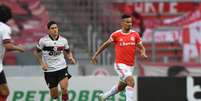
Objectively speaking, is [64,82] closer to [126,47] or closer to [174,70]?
[126,47]

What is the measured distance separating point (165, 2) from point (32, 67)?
20.6ft

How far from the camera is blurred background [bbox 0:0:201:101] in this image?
20797mm

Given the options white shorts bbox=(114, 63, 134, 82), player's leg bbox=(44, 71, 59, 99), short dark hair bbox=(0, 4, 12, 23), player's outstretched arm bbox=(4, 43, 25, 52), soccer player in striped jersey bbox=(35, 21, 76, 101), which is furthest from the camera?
player's leg bbox=(44, 71, 59, 99)

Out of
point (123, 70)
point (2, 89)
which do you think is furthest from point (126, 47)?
point (2, 89)

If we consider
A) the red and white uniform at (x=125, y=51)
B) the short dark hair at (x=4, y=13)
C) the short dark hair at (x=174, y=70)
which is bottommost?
the short dark hair at (x=174, y=70)

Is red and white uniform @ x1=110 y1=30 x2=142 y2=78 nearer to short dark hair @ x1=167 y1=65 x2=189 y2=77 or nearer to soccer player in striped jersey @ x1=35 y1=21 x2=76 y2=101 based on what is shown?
soccer player in striped jersey @ x1=35 y1=21 x2=76 y2=101

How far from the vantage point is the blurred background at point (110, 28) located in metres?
20.8

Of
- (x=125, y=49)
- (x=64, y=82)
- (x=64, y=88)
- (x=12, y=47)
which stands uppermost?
(x=12, y=47)

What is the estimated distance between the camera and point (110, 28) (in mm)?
23328

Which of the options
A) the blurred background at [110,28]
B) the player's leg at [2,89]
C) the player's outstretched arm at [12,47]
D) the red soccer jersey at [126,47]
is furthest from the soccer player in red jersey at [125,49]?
the blurred background at [110,28]

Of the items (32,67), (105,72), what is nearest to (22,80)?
(32,67)

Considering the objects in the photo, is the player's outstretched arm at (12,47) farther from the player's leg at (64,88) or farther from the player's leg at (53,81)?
the player's leg at (53,81)

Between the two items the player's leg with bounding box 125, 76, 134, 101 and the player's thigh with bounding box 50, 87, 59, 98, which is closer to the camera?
the player's leg with bounding box 125, 76, 134, 101

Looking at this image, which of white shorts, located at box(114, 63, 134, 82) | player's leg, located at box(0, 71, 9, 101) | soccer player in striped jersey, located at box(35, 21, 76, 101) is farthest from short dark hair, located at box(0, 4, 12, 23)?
white shorts, located at box(114, 63, 134, 82)
